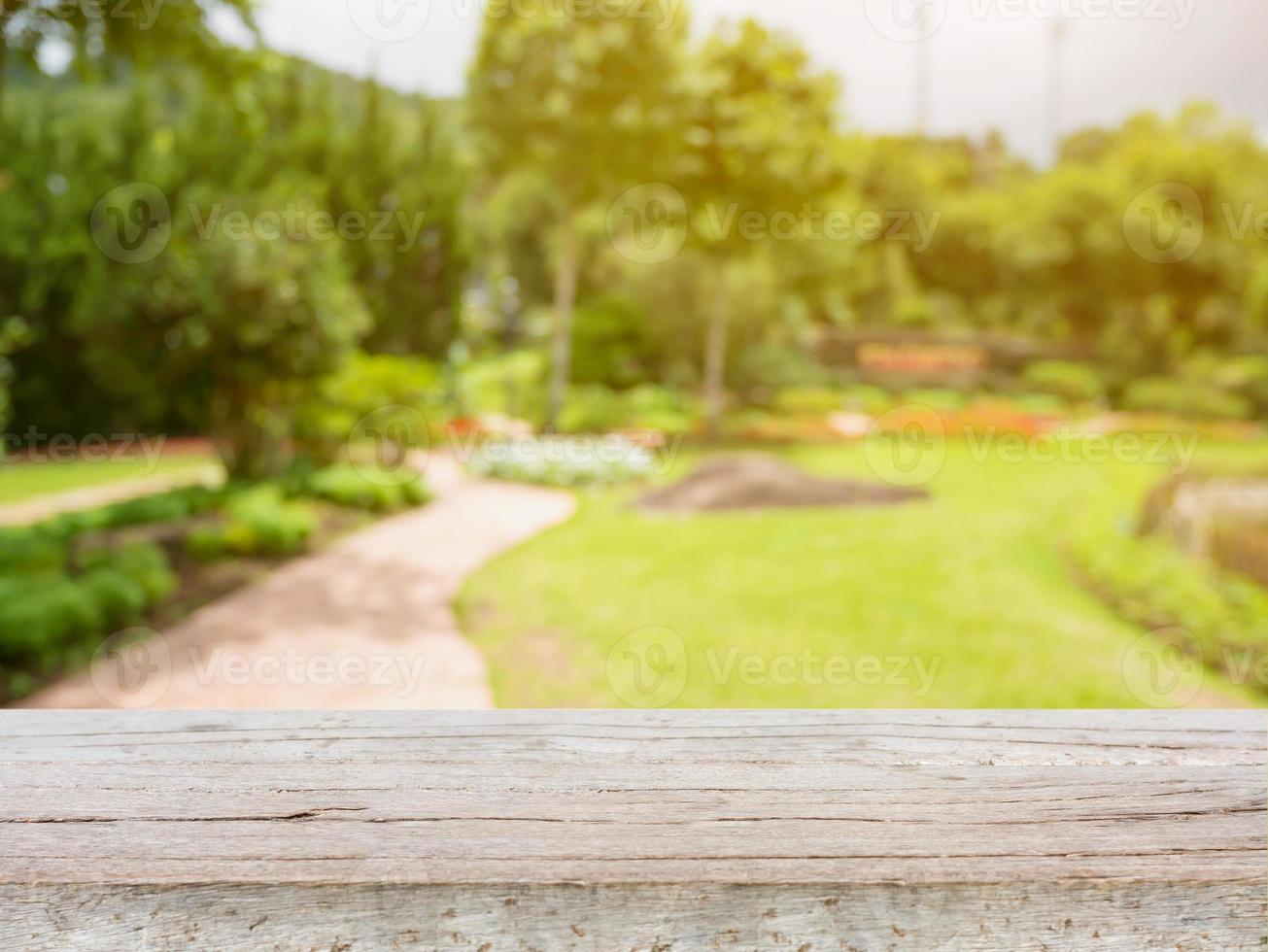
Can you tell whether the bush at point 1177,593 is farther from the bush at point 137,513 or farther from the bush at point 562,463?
the bush at point 137,513

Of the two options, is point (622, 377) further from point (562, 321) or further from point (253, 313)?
point (253, 313)

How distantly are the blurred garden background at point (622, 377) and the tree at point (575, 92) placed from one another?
0.17 feet

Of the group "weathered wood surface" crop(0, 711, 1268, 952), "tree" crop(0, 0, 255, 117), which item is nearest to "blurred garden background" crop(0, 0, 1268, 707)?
"tree" crop(0, 0, 255, 117)

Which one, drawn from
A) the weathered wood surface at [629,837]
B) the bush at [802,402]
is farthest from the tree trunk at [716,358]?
the weathered wood surface at [629,837]

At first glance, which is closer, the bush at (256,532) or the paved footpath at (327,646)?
the paved footpath at (327,646)

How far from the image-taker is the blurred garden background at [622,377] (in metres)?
5.27

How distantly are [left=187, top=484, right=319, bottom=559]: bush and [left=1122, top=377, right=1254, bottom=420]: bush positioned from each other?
16.3m

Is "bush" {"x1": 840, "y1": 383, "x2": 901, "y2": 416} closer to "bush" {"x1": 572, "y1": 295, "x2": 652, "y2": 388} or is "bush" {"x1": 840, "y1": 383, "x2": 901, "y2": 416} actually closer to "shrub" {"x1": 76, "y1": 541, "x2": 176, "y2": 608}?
"bush" {"x1": 572, "y1": 295, "x2": 652, "y2": 388}

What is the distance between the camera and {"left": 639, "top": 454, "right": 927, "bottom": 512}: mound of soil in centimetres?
886

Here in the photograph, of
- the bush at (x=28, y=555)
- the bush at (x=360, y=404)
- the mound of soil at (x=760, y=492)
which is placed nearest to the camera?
the bush at (x=28, y=555)

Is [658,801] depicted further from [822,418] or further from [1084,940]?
[822,418]

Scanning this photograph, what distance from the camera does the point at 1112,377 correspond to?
64.5 feet

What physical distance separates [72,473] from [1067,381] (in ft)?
59.7

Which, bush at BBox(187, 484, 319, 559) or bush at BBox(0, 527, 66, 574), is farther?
bush at BBox(187, 484, 319, 559)
